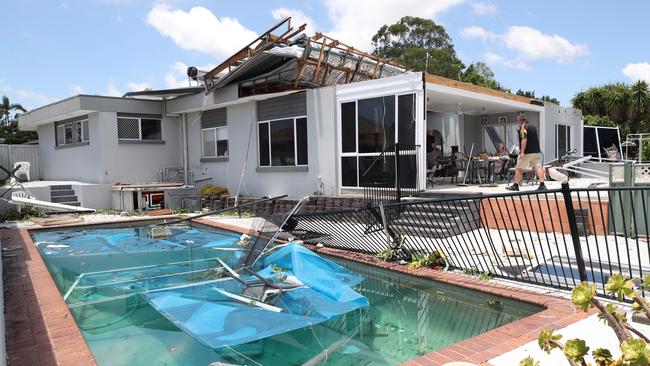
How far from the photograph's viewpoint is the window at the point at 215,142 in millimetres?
15008

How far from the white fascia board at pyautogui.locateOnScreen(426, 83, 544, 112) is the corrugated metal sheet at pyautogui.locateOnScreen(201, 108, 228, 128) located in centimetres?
720

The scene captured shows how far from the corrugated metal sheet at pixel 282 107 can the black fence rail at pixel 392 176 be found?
3.03 m

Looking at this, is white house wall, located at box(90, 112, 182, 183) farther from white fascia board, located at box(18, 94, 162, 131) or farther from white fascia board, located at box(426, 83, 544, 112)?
white fascia board, located at box(426, 83, 544, 112)

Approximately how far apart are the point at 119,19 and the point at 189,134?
551 centimetres

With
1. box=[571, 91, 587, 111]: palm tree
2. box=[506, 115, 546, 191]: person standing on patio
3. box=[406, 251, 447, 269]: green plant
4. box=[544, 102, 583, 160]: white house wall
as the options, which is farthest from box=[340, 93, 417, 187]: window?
box=[571, 91, 587, 111]: palm tree

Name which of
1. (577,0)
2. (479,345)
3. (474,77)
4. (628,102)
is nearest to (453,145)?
(577,0)

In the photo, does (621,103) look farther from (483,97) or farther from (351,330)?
(351,330)

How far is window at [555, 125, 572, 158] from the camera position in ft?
51.8

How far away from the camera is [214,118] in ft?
49.8

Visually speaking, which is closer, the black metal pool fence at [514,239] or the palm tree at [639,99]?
the black metal pool fence at [514,239]

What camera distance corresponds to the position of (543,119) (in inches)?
579

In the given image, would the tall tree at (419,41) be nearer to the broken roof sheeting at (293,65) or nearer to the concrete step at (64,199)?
the broken roof sheeting at (293,65)

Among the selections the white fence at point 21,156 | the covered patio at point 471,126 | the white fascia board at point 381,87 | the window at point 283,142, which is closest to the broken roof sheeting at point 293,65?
the window at point 283,142

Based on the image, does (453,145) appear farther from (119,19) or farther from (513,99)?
(119,19)
